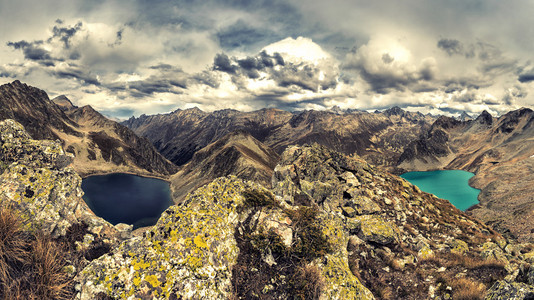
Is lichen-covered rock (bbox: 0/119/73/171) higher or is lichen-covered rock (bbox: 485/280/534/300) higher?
lichen-covered rock (bbox: 485/280/534/300)

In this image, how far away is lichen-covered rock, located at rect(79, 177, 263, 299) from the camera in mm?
6758

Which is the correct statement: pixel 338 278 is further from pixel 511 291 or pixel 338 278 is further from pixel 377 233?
pixel 377 233

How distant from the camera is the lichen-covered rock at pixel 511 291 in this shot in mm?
7816

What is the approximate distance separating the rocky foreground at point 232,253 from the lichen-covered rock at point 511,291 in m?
0.04

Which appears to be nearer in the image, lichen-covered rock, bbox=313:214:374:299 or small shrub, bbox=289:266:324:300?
small shrub, bbox=289:266:324:300

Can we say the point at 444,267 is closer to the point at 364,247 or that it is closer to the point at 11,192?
the point at 364,247

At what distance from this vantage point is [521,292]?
7945 millimetres

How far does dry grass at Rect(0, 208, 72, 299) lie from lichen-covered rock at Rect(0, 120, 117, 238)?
2.14 meters

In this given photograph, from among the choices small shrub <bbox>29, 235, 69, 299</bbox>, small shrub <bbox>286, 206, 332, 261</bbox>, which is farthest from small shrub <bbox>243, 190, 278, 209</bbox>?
small shrub <bbox>29, 235, 69, 299</bbox>

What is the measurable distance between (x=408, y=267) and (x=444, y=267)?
250 cm

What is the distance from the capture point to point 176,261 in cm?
758

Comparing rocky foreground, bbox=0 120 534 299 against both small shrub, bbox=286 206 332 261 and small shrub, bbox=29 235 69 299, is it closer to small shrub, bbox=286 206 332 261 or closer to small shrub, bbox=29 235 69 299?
small shrub, bbox=286 206 332 261

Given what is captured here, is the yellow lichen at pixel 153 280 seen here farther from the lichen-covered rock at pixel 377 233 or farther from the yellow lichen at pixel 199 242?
the lichen-covered rock at pixel 377 233

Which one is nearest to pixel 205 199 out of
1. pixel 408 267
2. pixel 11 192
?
pixel 11 192
